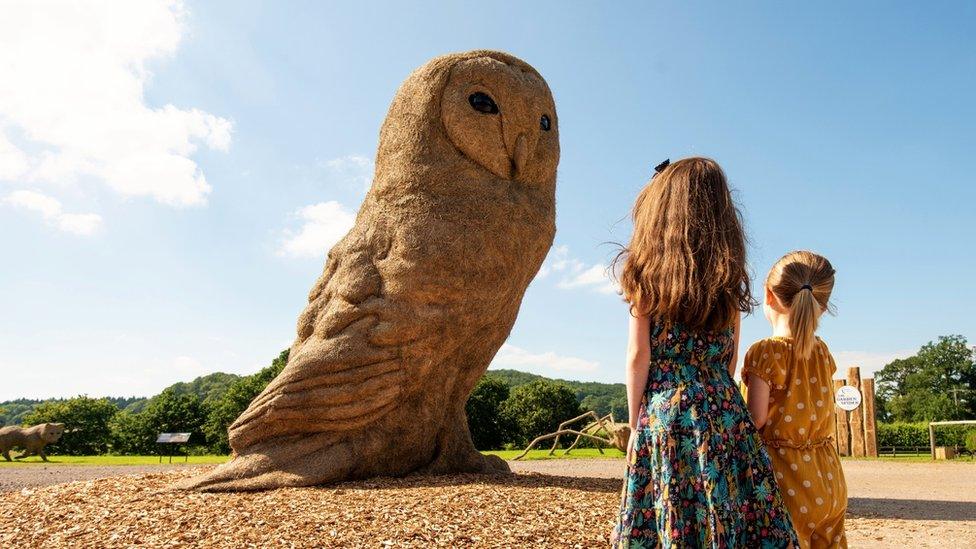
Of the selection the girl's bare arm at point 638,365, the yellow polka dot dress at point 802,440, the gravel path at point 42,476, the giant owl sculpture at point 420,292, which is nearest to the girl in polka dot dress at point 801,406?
the yellow polka dot dress at point 802,440

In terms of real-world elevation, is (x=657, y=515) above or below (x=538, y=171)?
below

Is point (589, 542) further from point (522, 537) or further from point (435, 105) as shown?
point (435, 105)

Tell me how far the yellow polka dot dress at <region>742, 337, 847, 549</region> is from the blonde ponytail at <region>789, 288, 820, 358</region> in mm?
40

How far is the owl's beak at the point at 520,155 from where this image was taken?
310 inches

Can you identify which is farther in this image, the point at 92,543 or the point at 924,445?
the point at 924,445

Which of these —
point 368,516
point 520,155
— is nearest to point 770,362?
point 368,516

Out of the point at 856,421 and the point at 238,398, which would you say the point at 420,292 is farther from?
the point at 238,398

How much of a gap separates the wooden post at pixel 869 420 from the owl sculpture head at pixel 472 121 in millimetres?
14190

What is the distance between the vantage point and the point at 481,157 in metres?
7.75

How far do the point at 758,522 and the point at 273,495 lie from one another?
5.17m

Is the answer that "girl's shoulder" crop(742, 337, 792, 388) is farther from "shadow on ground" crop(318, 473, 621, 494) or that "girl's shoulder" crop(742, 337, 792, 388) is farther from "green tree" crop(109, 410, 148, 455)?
"green tree" crop(109, 410, 148, 455)

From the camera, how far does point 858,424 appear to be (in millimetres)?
17984

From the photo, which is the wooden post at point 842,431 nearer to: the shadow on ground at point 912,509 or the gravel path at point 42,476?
the shadow on ground at point 912,509

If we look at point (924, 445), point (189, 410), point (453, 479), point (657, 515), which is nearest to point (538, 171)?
point (453, 479)
